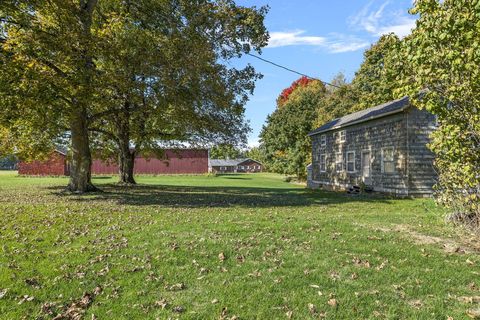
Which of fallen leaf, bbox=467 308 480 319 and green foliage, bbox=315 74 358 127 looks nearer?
fallen leaf, bbox=467 308 480 319

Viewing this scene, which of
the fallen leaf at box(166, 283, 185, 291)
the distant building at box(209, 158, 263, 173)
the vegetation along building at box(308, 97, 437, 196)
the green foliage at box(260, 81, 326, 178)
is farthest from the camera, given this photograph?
the distant building at box(209, 158, 263, 173)

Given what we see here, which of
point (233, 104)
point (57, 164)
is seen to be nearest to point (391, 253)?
point (233, 104)

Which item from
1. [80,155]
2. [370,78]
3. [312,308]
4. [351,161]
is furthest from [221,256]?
[370,78]

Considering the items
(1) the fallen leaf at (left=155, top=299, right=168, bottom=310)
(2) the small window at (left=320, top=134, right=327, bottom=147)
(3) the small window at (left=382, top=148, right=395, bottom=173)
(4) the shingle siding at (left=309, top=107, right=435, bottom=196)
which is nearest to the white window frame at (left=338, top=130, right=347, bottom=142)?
(4) the shingle siding at (left=309, top=107, right=435, bottom=196)

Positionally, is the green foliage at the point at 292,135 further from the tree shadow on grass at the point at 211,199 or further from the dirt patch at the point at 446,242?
the dirt patch at the point at 446,242

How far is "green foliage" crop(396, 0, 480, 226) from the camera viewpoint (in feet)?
19.9

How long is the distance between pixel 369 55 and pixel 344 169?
68.1ft

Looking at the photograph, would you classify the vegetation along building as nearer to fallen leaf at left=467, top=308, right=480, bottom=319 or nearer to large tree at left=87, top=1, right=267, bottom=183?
large tree at left=87, top=1, right=267, bottom=183

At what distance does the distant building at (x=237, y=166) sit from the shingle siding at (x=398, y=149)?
286ft

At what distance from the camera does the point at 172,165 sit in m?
66.7

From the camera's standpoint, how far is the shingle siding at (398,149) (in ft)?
62.1

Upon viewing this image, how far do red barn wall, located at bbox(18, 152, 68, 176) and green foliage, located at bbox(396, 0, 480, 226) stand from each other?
53.2 meters

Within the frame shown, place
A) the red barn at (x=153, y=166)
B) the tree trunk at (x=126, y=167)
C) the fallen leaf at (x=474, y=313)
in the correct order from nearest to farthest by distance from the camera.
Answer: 1. the fallen leaf at (x=474, y=313)
2. the tree trunk at (x=126, y=167)
3. the red barn at (x=153, y=166)

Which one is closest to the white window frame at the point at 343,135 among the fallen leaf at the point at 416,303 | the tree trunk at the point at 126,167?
the tree trunk at the point at 126,167
